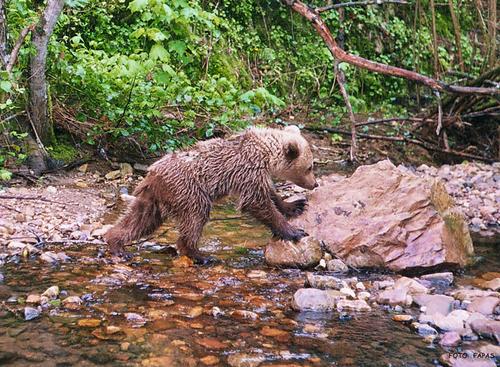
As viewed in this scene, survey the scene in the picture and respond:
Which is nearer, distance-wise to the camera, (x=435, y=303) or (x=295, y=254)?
(x=435, y=303)

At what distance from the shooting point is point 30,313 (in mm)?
3973

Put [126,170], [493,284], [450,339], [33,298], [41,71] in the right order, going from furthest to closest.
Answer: [126,170] < [41,71] < [493,284] < [33,298] < [450,339]

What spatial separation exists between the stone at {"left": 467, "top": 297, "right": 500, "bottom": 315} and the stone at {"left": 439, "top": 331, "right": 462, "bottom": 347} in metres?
0.54

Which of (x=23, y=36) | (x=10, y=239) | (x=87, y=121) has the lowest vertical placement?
(x=10, y=239)

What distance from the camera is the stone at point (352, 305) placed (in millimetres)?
4477

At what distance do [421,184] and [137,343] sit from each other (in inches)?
136

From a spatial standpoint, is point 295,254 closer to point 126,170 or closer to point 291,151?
point 291,151

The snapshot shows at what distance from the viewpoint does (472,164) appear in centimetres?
1180

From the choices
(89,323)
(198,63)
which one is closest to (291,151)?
(89,323)

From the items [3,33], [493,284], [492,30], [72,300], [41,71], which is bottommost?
[72,300]

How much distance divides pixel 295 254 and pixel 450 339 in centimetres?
199

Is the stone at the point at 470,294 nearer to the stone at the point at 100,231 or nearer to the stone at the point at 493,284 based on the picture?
the stone at the point at 493,284

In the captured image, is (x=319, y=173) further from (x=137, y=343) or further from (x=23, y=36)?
(x=137, y=343)

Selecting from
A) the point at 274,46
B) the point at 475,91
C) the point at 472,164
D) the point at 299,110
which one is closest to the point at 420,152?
the point at 472,164
